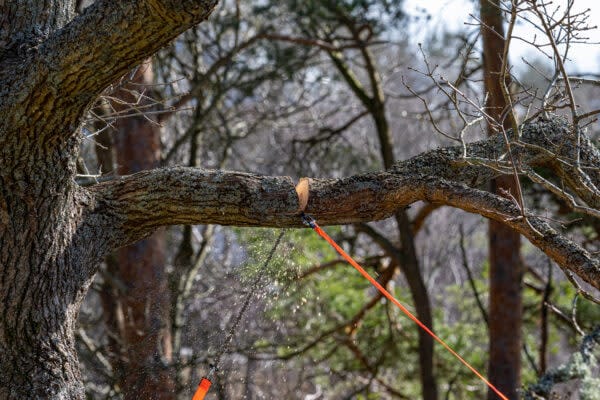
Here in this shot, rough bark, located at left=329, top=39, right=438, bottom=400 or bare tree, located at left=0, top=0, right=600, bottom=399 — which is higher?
rough bark, located at left=329, top=39, right=438, bottom=400

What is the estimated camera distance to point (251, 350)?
6.99 m

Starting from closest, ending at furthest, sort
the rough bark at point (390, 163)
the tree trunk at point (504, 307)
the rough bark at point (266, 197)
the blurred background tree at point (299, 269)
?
the rough bark at point (266, 197) → the blurred background tree at point (299, 269) → the tree trunk at point (504, 307) → the rough bark at point (390, 163)

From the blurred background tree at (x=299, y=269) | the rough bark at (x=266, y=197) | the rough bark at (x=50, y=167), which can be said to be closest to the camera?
the rough bark at (x=50, y=167)

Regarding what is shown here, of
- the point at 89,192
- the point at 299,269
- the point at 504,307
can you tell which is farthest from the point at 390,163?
the point at 89,192

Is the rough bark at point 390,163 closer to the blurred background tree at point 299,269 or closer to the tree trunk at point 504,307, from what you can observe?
the blurred background tree at point 299,269

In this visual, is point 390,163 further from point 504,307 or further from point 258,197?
point 258,197

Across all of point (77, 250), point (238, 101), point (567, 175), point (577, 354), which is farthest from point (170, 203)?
point (238, 101)

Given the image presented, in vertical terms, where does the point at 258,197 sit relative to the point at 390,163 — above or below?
below

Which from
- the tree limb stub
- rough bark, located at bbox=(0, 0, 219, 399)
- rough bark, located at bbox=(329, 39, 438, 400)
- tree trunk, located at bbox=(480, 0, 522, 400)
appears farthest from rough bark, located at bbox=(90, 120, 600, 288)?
rough bark, located at bbox=(329, 39, 438, 400)

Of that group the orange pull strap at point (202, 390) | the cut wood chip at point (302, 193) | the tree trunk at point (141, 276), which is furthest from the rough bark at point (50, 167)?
the tree trunk at point (141, 276)

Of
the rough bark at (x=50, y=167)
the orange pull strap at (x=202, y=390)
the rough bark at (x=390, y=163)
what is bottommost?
the orange pull strap at (x=202, y=390)

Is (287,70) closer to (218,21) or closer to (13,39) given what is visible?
(218,21)

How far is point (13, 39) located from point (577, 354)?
12.7ft

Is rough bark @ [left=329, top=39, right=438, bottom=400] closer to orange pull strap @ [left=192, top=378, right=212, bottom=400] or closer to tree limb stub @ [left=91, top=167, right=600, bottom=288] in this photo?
orange pull strap @ [left=192, top=378, right=212, bottom=400]
